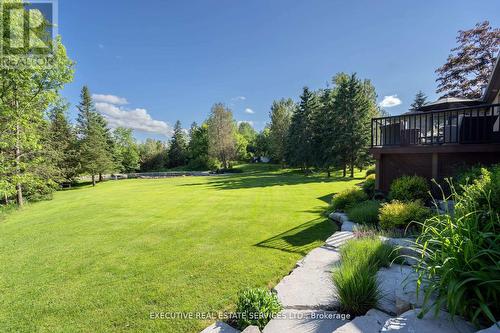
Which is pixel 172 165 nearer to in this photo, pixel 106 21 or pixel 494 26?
pixel 106 21

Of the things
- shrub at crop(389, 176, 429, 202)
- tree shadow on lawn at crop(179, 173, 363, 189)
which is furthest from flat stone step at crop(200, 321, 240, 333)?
tree shadow on lawn at crop(179, 173, 363, 189)

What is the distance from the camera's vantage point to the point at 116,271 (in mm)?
3805

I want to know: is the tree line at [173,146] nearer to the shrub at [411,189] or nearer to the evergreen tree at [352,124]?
the evergreen tree at [352,124]

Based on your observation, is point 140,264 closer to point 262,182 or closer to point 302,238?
point 302,238

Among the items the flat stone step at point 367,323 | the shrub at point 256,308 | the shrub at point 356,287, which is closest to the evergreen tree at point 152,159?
the shrub at point 256,308

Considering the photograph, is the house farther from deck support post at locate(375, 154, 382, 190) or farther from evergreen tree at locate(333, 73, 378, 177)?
evergreen tree at locate(333, 73, 378, 177)

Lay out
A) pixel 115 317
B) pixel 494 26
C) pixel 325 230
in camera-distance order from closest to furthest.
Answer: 1. pixel 115 317
2. pixel 325 230
3. pixel 494 26

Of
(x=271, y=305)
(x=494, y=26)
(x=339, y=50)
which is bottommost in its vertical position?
(x=271, y=305)

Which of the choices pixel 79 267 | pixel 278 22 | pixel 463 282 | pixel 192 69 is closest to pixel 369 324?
pixel 463 282

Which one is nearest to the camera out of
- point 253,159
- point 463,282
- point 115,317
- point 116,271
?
point 463,282

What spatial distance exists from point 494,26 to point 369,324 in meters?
23.6

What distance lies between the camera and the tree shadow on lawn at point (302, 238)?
4.45 m

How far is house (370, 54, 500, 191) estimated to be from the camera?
557cm

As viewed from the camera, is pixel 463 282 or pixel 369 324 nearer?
pixel 463 282
